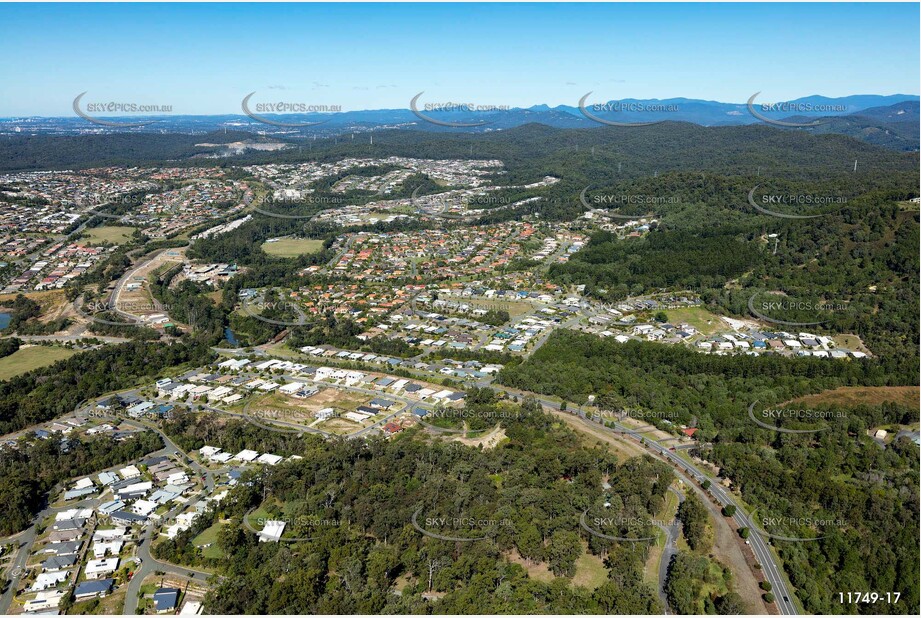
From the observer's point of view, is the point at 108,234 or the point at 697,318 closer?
the point at 697,318

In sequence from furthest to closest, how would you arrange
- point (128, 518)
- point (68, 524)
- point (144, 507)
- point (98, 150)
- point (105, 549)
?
point (98, 150), point (144, 507), point (128, 518), point (68, 524), point (105, 549)

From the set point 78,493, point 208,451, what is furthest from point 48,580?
point 208,451

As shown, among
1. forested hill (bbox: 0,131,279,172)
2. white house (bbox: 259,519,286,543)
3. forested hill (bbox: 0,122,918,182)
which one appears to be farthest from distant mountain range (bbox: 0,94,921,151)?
white house (bbox: 259,519,286,543)

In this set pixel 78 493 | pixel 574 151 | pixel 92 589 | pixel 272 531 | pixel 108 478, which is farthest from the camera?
pixel 574 151

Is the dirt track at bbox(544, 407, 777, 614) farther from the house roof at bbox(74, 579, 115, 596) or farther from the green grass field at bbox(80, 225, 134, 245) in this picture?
the green grass field at bbox(80, 225, 134, 245)

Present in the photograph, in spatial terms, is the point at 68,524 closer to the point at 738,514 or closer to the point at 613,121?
the point at 738,514

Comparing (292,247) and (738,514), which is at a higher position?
(292,247)

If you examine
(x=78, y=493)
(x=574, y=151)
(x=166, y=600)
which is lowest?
(x=78, y=493)
